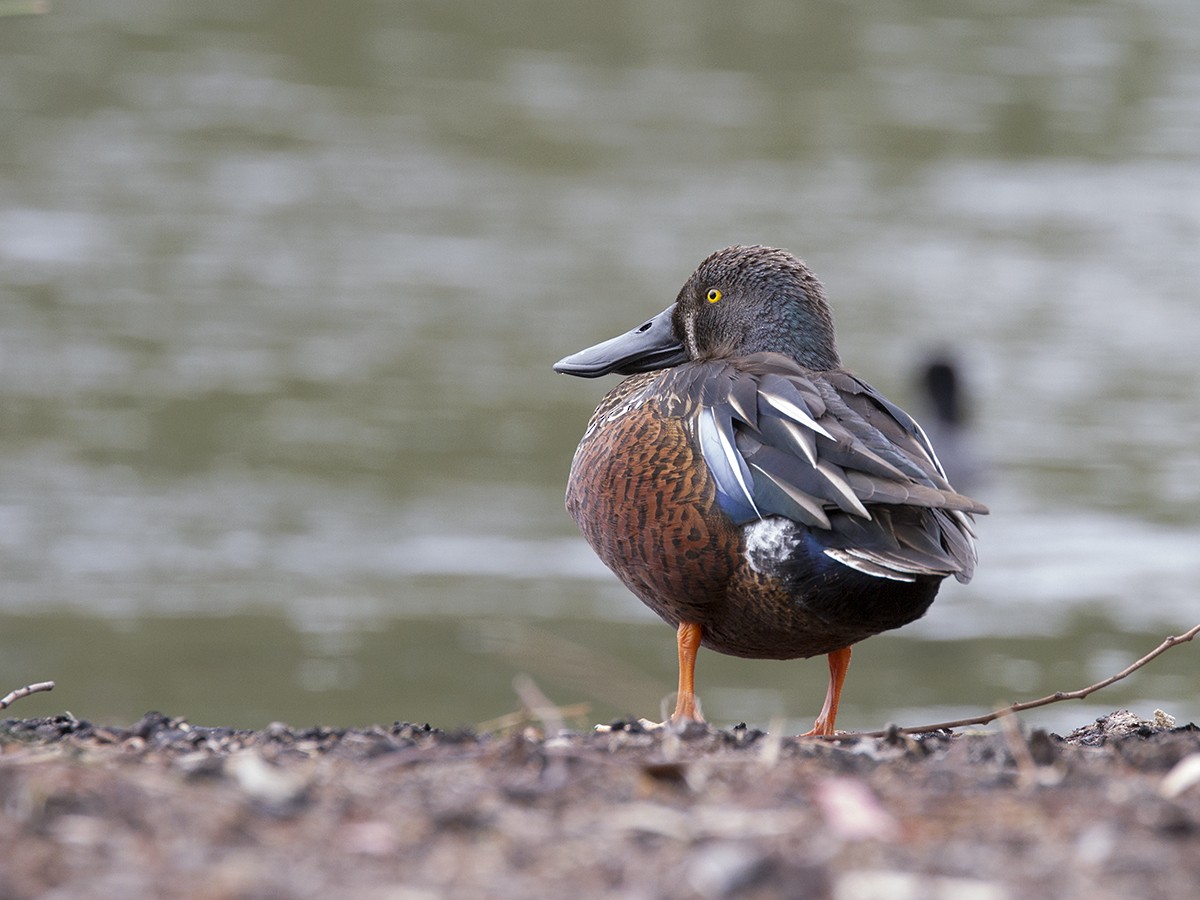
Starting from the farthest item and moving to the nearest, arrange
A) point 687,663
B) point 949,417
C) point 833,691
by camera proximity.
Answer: point 949,417
point 833,691
point 687,663

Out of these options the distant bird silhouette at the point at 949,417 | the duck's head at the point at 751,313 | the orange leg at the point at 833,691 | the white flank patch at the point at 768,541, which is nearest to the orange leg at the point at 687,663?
the orange leg at the point at 833,691

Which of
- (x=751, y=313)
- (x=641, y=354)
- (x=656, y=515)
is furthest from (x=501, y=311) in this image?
(x=656, y=515)

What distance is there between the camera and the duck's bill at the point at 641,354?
580cm

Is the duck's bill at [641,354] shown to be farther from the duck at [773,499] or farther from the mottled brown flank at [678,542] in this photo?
the mottled brown flank at [678,542]

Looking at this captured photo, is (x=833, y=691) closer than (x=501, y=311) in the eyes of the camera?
Yes

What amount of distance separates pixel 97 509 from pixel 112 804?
9931 mm

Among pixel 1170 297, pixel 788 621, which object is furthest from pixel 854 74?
pixel 788 621

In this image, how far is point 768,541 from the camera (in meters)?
4.36

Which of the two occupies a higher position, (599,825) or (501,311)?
(599,825)

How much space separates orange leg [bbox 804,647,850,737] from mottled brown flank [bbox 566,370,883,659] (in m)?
0.22

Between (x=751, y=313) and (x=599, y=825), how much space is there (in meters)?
2.69

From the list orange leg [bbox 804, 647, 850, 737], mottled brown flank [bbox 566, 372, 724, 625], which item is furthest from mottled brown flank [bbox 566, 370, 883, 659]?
orange leg [bbox 804, 647, 850, 737]

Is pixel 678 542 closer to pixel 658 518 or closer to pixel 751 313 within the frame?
pixel 658 518

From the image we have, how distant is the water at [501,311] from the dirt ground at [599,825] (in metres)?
2.52
